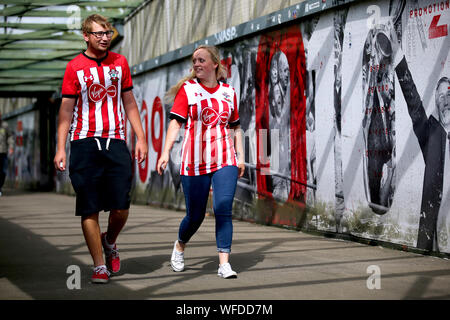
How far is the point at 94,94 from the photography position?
5664 mm

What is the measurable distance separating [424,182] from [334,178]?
178cm

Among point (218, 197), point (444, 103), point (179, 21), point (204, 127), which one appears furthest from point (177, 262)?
point (179, 21)

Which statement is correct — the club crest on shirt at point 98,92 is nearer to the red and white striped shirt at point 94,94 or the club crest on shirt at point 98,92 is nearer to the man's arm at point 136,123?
the red and white striped shirt at point 94,94

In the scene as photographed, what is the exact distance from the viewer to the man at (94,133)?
564 cm

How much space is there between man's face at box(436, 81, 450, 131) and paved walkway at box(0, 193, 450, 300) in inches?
47.6

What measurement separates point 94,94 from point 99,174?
22.8 inches

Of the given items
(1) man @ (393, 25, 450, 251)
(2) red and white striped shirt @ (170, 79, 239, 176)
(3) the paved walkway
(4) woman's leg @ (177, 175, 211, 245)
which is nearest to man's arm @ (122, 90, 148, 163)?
(2) red and white striped shirt @ (170, 79, 239, 176)

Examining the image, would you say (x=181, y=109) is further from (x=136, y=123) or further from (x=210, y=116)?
(x=136, y=123)

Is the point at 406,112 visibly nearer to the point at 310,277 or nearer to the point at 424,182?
the point at 424,182

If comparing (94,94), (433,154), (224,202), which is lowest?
(224,202)

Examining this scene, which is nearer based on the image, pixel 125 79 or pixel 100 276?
pixel 100 276

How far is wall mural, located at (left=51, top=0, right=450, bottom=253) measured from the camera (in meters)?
7.11

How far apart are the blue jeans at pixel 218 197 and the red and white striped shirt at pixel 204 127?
2.2 inches

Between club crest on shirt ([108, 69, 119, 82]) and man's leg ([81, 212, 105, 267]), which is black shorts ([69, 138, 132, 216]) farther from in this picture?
club crest on shirt ([108, 69, 119, 82])
